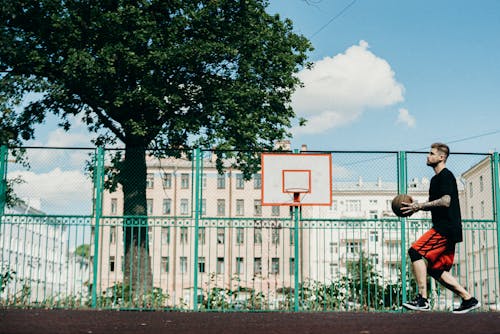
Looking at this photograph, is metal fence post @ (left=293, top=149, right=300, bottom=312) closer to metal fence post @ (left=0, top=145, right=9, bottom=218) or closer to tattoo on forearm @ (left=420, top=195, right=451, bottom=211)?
tattoo on forearm @ (left=420, top=195, right=451, bottom=211)

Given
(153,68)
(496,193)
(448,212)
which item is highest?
(153,68)

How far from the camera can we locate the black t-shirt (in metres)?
8.48

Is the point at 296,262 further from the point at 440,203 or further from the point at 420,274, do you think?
the point at 440,203

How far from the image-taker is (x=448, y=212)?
→ 8516mm

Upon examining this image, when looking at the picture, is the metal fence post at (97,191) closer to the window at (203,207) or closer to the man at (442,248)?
the window at (203,207)

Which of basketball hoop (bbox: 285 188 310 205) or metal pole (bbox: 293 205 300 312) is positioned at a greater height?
basketball hoop (bbox: 285 188 310 205)

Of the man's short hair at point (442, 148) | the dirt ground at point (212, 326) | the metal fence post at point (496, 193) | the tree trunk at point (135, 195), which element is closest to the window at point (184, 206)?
the tree trunk at point (135, 195)

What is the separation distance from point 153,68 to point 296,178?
27.2ft

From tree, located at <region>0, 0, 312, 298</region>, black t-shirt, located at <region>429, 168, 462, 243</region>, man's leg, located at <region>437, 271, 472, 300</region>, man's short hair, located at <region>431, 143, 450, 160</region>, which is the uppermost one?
tree, located at <region>0, 0, 312, 298</region>

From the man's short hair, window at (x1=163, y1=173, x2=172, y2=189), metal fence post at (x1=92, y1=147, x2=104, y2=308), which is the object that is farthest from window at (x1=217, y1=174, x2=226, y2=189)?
the man's short hair

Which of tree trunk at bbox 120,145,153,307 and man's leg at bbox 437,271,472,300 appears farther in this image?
tree trunk at bbox 120,145,153,307

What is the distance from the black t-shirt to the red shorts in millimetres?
101

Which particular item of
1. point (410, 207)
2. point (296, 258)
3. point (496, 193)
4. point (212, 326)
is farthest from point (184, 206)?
point (496, 193)

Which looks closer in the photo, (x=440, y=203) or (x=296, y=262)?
(x=440, y=203)
